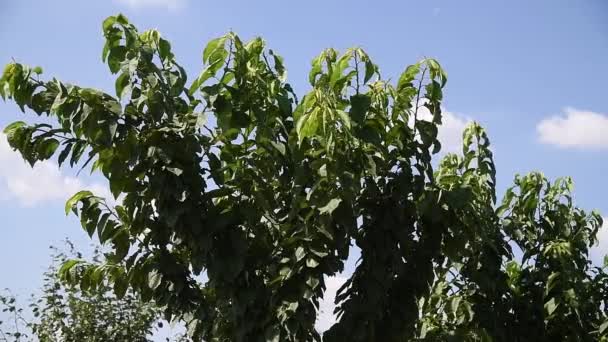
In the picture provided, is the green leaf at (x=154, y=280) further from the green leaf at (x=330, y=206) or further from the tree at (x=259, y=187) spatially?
the green leaf at (x=330, y=206)

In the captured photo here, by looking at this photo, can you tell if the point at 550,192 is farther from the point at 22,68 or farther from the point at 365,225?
the point at 22,68

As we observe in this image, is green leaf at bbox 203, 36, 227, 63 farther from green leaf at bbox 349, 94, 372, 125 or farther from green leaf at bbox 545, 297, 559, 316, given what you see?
green leaf at bbox 545, 297, 559, 316

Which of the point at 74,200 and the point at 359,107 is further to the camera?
the point at 74,200

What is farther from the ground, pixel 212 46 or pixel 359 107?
pixel 212 46

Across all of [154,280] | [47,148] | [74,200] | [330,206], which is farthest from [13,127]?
[330,206]

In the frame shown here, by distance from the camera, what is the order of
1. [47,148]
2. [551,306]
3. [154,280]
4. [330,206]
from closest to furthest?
[330,206]
[47,148]
[154,280]
[551,306]

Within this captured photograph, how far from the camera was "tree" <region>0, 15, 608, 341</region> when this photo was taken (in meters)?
3.79

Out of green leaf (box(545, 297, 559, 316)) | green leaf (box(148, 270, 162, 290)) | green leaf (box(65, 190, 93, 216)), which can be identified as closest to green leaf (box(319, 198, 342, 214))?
green leaf (box(148, 270, 162, 290))

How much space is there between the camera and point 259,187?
160 inches

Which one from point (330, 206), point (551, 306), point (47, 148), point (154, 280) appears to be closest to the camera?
point (330, 206)

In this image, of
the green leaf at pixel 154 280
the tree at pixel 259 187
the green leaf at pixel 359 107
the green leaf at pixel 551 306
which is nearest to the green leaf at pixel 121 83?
the tree at pixel 259 187

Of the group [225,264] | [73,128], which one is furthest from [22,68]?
[225,264]

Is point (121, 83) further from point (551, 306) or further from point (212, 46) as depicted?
point (551, 306)

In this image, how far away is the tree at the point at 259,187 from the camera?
3.79 meters
